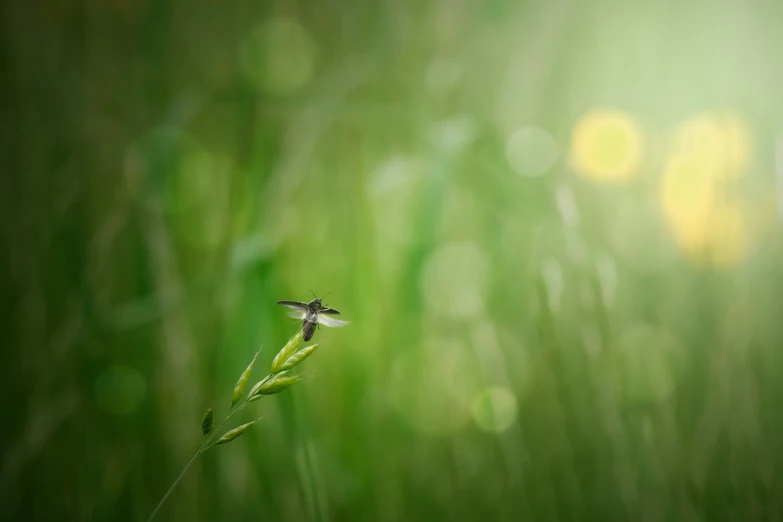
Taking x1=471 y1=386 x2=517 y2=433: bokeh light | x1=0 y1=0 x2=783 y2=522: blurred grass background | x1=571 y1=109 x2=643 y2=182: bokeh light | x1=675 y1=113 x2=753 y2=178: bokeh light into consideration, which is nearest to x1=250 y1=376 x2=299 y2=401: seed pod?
x1=0 y1=0 x2=783 y2=522: blurred grass background

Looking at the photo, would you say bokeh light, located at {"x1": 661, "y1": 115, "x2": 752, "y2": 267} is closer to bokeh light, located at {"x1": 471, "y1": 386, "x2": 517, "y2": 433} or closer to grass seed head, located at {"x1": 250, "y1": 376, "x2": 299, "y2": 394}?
Answer: bokeh light, located at {"x1": 471, "y1": 386, "x2": 517, "y2": 433}

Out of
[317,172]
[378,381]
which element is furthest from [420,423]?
[317,172]

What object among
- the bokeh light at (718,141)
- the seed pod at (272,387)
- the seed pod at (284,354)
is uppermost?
the bokeh light at (718,141)

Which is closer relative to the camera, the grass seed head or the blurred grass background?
the grass seed head

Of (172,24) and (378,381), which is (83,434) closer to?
(378,381)

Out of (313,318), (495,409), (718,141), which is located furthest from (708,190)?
(313,318)

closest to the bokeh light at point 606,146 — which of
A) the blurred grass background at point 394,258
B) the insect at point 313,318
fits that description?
the blurred grass background at point 394,258

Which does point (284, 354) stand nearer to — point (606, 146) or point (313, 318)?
point (313, 318)

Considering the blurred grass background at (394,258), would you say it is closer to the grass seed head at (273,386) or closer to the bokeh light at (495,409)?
the bokeh light at (495,409)
